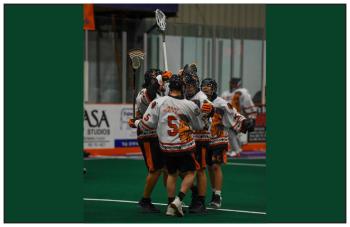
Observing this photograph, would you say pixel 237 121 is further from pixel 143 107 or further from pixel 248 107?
pixel 248 107

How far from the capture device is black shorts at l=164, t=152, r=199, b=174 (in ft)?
33.2

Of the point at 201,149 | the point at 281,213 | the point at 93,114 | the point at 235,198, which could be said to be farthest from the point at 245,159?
the point at 281,213

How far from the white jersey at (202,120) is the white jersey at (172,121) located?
0.38ft

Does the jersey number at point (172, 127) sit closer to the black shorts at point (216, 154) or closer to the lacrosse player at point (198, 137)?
the lacrosse player at point (198, 137)

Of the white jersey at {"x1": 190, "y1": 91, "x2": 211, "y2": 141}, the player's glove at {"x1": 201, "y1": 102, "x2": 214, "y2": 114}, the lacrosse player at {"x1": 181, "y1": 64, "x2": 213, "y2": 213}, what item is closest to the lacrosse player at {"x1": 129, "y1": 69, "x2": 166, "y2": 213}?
the lacrosse player at {"x1": 181, "y1": 64, "x2": 213, "y2": 213}

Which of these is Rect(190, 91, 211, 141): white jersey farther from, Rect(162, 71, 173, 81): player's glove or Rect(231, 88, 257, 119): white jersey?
Rect(231, 88, 257, 119): white jersey

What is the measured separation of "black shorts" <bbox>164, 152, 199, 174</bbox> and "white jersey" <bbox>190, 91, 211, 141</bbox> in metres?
0.46

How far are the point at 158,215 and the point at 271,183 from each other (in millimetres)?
2679

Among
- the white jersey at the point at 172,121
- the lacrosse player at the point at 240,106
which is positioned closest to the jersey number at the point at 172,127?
the white jersey at the point at 172,121

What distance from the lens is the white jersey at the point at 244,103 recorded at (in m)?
18.8

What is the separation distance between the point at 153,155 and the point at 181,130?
2.52 feet

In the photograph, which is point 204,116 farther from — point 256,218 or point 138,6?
point 138,6

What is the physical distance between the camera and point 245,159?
1898 centimetres

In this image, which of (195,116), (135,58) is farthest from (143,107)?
(195,116)
